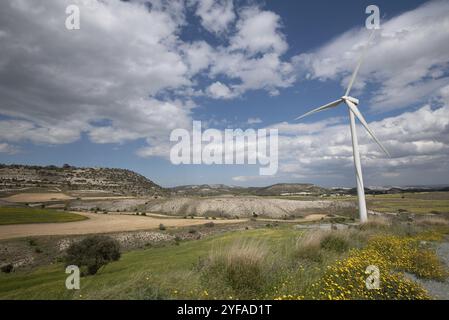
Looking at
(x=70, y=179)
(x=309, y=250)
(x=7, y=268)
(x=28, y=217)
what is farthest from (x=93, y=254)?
(x=70, y=179)

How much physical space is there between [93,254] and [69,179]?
487 feet

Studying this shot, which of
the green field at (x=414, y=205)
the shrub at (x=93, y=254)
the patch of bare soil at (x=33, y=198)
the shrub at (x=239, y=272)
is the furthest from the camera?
the patch of bare soil at (x=33, y=198)

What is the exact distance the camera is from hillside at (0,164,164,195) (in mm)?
129225

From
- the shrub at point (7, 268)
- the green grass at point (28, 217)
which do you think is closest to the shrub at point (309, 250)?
the shrub at point (7, 268)

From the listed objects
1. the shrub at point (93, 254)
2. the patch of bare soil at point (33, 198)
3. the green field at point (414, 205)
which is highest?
the patch of bare soil at point (33, 198)

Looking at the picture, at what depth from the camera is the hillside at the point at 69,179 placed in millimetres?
129225

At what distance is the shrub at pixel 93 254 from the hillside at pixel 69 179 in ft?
346

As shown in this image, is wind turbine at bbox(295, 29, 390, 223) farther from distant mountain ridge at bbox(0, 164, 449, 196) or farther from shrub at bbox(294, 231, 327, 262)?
distant mountain ridge at bbox(0, 164, 449, 196)

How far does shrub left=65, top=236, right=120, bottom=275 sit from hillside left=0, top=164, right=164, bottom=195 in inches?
4156

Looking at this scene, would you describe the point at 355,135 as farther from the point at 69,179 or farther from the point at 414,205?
the point at 69,179

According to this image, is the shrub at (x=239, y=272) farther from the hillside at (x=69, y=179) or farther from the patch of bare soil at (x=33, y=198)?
the hillside at (x=69, y=179)

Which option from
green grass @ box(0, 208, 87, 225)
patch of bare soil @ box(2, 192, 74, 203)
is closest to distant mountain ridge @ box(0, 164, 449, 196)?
patch of bare soil @ box(2, 192, 74, 203)

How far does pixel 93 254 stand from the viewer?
78.8 ft
